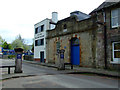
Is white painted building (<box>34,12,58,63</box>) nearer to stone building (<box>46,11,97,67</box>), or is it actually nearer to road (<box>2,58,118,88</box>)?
stone building (<box>46,11,97,67</box>)

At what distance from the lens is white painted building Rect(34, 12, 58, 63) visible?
24.4 m

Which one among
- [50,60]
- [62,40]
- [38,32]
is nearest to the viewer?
[62,40]

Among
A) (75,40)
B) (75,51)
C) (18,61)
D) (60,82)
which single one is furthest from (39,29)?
(60,82)

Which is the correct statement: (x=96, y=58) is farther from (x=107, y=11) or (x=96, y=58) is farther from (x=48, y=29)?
(x=48, y=29)

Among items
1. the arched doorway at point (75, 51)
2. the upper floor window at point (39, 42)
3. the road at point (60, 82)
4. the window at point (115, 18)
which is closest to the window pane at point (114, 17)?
the window at point (115, 18)

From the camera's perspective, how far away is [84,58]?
1552 centimetres

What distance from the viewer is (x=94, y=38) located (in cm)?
1452

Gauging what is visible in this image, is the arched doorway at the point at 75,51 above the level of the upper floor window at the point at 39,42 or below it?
below

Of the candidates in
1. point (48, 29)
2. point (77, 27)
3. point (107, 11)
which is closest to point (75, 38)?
point (77, 27)

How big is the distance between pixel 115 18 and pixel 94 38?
317 centimetres

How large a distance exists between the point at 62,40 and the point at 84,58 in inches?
211

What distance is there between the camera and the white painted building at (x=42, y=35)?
24438 millimetres

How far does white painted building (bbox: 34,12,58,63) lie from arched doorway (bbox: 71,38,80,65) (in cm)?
787

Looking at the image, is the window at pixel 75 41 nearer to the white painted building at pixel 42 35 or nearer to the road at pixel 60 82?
the white painted building at pixel 42 35
